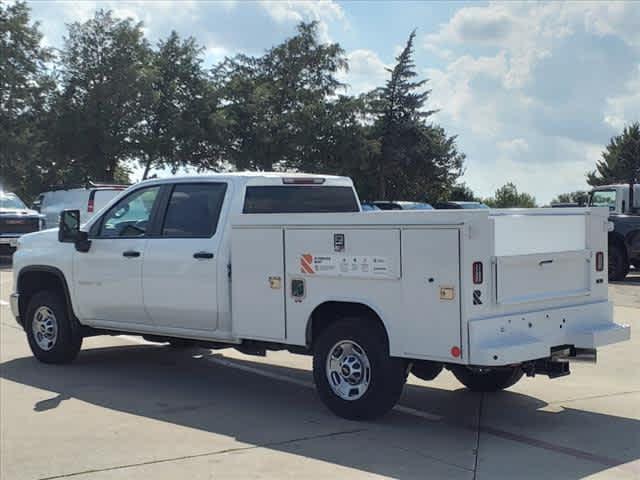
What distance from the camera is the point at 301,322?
6.84 m

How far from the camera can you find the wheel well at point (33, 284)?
919cm

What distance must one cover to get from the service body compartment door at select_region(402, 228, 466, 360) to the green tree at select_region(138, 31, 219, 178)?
37.9 metres

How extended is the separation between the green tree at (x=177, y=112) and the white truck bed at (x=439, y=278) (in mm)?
36817

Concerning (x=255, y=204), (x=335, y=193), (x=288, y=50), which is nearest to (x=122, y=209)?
(x=255, y=204)

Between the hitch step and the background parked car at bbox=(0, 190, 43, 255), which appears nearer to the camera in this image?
the hitch step

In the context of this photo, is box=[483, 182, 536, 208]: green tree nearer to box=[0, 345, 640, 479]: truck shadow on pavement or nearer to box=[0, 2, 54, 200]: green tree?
box=[0, 2, 54, 200]: green tree

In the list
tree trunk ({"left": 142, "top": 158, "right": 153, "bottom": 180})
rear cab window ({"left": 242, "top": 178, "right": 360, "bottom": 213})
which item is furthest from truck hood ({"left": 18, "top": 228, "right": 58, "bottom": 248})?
tree trunk ({"left": 142, "top": 158, "right": 153, "bottom": 180})

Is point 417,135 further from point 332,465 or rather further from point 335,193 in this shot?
point 332,465

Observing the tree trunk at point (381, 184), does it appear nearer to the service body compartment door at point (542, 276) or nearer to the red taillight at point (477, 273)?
the service body compartment door at point (542, 276)

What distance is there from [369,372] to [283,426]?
808 mm

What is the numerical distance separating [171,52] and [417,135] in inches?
615

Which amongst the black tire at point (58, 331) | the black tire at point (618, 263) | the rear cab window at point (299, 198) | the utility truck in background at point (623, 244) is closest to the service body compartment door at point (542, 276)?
the rear cab window at point (299, 198)

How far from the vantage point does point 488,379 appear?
7.58 metres

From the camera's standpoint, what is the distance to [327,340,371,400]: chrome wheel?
6.50m
